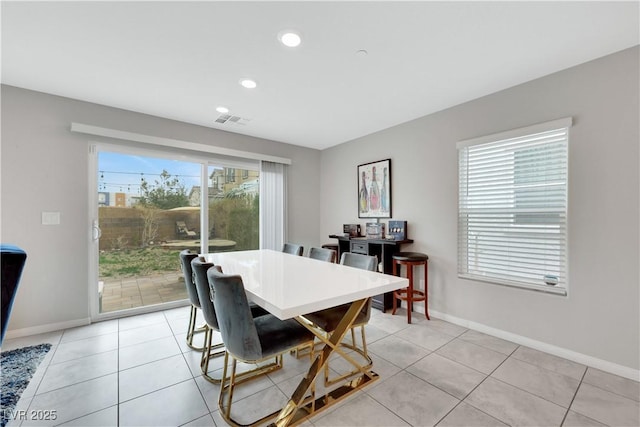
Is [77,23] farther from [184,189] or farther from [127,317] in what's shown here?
[127,317]

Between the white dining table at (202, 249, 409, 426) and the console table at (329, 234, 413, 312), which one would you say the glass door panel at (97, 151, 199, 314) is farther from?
the console table at (329, 234, 413, 312)

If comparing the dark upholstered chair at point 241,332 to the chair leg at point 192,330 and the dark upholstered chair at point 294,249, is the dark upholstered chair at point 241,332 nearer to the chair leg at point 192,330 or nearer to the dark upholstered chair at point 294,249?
the chair leg at point 192,330

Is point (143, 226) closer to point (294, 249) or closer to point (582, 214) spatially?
point (294, 249)

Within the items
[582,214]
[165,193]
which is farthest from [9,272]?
[582,214]

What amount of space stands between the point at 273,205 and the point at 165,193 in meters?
1.56

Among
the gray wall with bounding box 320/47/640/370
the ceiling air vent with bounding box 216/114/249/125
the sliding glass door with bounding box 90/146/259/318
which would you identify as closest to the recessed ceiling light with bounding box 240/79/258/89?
the ceiling air vent with bounding box 216/114/249/125

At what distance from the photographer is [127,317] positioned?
322 centimetres

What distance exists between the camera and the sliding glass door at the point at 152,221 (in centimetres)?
317

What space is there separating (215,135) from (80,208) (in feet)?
5.97

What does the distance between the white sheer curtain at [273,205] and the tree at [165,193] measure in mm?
1156

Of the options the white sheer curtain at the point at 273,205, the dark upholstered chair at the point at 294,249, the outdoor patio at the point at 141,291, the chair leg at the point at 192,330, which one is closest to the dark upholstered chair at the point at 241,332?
the chair leg at the point at 192,330

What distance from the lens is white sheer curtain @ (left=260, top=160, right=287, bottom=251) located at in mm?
4301

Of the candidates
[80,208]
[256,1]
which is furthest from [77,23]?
[80,208]

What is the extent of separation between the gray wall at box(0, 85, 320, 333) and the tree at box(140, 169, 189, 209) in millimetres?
580
